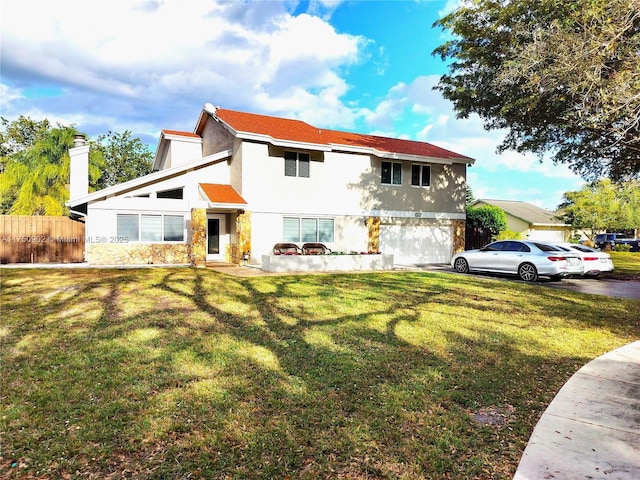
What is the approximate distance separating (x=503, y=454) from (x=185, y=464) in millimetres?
2745

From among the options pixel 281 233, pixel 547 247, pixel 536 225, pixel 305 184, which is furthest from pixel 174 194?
pixel 536 225

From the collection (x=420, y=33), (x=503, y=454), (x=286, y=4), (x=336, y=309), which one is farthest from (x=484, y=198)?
(x=503, y=454)

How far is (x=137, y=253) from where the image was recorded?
17109 millimetres

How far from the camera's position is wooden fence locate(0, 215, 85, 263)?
1827cm

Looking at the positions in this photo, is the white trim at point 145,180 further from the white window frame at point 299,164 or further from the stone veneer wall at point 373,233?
the stone veneer wall at point 373,233

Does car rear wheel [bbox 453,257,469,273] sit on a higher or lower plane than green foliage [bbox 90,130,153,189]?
lower

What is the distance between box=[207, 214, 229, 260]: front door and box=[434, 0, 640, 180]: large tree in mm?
12680

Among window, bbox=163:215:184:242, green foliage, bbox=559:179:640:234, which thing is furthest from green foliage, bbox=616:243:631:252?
window, bbox=163:215:184:242

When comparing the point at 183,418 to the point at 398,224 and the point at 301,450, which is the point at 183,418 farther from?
the point at 398,224

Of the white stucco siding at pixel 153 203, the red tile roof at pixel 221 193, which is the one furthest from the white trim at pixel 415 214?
the white stucco siding at pixel 153 203

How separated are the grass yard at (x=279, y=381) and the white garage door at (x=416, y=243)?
1173 centimetres

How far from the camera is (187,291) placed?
416 inches

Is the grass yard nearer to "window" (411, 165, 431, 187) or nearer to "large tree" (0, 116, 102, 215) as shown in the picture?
"window" (411, 165, 431, 187)

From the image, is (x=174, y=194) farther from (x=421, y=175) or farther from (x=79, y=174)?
(x=421, y=175)
